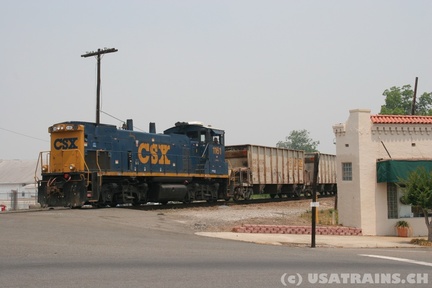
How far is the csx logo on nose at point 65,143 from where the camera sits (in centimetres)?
2529

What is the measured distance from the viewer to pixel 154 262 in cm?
1178

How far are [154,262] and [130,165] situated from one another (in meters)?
15.7

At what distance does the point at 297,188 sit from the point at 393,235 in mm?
16436

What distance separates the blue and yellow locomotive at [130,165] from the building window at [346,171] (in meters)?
8.12

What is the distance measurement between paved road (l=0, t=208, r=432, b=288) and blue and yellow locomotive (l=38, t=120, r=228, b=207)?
594 cm

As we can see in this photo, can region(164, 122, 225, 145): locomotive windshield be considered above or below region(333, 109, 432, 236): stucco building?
above

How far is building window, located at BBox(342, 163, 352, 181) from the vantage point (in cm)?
2565

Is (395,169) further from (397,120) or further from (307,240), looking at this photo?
(307,240)

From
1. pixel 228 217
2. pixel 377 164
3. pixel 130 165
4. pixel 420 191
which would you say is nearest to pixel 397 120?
pixel 377 164

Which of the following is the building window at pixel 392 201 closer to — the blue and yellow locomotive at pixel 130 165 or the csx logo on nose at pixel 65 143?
the blue and yellow locomotive at pixel 130 165

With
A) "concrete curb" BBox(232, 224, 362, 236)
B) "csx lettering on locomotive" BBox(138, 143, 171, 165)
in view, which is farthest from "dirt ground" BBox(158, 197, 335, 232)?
"csx lettering on locomotive" BBox(138, 143, 171, 165)

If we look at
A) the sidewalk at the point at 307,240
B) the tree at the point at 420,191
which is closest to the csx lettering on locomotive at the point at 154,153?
the sidewalk at the point at 307,240

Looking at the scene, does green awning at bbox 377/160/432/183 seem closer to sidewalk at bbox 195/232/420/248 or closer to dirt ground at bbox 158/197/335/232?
sidewalk at bbox 195/232/420/248

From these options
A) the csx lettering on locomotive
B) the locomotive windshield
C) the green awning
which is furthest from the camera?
the locomotive windshield
